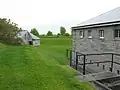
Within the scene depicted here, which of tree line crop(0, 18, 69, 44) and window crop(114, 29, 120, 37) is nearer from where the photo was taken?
window crop(114, 29, 120, 37)

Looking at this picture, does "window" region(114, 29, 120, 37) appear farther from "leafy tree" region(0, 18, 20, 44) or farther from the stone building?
"leafy tree" region(0, 18, 20, 44)

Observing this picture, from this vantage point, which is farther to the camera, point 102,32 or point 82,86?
point 102,32

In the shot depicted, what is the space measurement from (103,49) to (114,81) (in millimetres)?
5722

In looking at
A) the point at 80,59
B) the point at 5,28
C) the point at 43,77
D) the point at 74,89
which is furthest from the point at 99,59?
the point at 5,28

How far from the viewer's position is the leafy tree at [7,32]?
45.0m

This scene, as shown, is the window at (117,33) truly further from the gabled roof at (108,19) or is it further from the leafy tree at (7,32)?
the leafy tree at (7,32)

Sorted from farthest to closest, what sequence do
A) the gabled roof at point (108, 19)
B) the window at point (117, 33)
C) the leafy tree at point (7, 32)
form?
the leafy tree at point (7, 32)
the gabled roof at point (108, 19)
the window at point (117, 33)

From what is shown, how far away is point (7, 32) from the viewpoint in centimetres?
4612

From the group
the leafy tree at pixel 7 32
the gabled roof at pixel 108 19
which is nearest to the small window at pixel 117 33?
the gabled roof at pixel 108 19

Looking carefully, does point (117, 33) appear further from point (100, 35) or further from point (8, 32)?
point (8, 32)

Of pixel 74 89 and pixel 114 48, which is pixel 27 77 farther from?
pixel 114 48

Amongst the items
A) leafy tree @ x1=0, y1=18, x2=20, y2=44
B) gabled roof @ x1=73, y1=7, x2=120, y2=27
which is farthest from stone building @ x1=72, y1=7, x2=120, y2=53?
leafy tree @ x1=0, y1=18, x2=20, y2=44

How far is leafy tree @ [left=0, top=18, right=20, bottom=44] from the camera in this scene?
45.0 meters

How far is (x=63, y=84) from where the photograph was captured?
7473mm
